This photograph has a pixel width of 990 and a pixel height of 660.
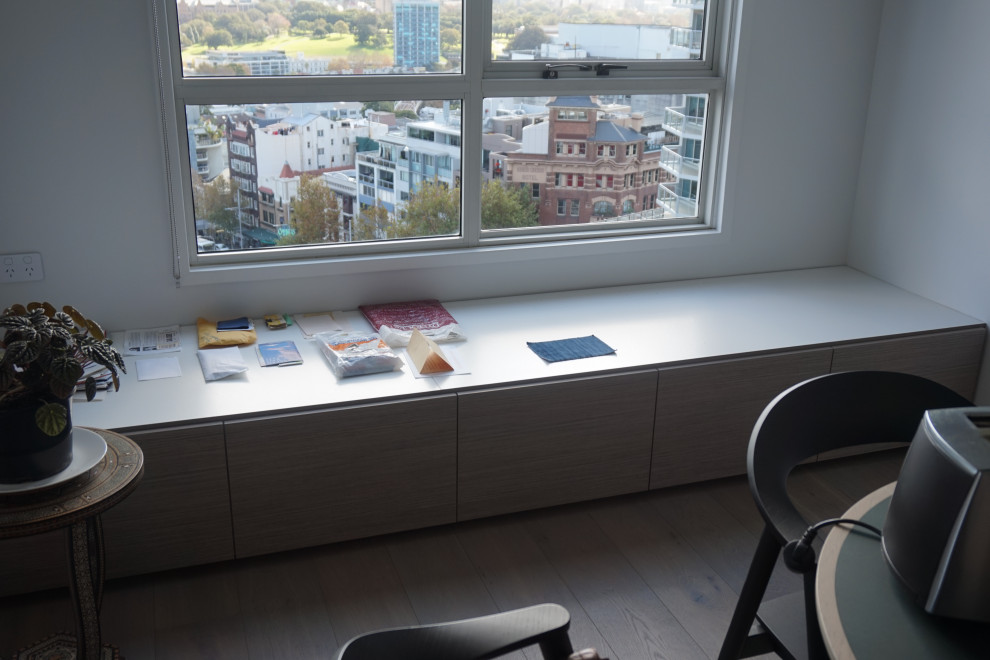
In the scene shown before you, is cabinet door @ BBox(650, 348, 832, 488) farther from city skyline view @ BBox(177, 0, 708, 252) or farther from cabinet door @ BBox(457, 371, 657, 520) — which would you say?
city skyline view @ BBox(177, 0, 708, 252)

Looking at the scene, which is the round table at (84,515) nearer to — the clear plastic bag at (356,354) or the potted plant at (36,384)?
the potted plant at (36,384)

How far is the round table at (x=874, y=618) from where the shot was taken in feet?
3.78

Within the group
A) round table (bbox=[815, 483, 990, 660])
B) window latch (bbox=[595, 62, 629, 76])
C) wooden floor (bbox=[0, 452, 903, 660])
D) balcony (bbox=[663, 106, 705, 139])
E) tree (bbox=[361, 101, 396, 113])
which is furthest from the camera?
balcony (bbox=[663, 106, 705, 139])

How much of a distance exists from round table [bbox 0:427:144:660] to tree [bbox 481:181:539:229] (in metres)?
1.55

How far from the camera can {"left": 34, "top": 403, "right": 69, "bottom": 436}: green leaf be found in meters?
1.75

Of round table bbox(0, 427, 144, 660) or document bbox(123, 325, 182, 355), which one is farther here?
document bbox(123, 325, 182, 355)

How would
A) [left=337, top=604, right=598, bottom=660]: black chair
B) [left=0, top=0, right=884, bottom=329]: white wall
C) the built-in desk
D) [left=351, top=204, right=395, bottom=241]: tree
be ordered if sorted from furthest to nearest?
[left=351, top=204, right=395, bottom=241]: tree
[left=0, top=0, right=884, bottom=329]: white wall
the built-in desk
[left=337, top=604, right=598, bottom=660]: black chair

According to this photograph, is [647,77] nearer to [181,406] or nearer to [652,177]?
[652,177]

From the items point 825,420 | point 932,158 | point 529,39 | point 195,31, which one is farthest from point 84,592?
point 932,158

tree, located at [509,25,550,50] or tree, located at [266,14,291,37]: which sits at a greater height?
tree, located at [266,14,291,37]

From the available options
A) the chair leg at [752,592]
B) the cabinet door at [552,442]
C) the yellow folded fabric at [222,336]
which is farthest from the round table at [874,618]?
the yellow folded fabric at [222,336]

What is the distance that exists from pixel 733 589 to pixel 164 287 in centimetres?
189

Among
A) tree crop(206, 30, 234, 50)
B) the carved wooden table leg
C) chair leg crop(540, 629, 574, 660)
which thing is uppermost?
tree crop(206, 30, 234, 50)

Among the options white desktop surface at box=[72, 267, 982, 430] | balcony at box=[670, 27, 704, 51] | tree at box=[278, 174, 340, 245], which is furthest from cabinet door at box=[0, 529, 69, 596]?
balcony at box=[670, 27, 704, 51]
